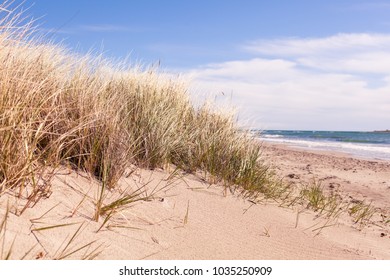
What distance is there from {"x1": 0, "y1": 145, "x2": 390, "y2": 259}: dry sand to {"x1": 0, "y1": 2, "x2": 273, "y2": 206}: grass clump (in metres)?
0.18

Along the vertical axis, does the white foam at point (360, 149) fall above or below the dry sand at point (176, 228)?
above

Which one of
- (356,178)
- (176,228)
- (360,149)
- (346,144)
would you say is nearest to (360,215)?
(176,228)

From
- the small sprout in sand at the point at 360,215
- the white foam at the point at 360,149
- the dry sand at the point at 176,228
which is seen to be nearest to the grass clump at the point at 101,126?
the dry sand at the point at 176,228

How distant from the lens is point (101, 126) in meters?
3.56

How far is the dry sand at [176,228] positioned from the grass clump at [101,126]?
0.18 metres

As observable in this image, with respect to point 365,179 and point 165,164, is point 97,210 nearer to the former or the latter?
point 165,164

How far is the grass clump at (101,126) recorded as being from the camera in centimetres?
275

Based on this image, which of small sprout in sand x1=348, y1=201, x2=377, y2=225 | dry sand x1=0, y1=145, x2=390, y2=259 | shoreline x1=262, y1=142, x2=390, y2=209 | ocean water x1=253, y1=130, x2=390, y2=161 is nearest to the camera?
dry sand x1=0, y1=145, x2=390, y2=259

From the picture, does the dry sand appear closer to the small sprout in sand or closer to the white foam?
the small sprout in sand

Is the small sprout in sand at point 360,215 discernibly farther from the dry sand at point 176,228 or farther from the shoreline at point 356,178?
the shoreline at point 356,178

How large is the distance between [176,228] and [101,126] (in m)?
1.15

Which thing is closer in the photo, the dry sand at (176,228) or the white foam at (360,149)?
the dry sand at (176,228)

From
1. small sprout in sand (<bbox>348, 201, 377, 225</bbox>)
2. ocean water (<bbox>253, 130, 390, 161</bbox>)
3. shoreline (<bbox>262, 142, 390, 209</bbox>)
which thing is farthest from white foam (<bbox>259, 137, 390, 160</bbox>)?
small sprout in sand (<bbox>348, 201, 377, 225</bbox>)

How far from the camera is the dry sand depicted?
2359mm
